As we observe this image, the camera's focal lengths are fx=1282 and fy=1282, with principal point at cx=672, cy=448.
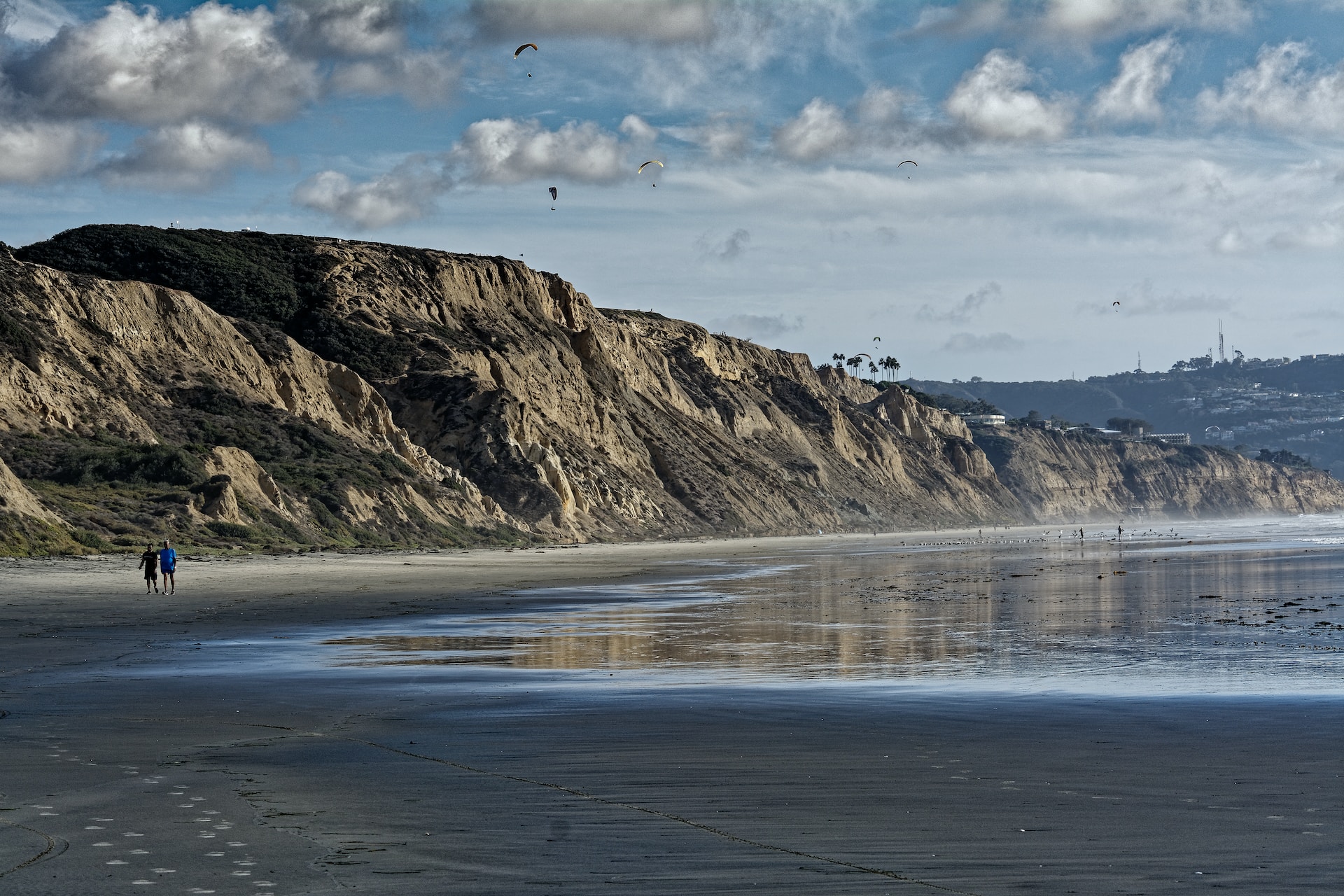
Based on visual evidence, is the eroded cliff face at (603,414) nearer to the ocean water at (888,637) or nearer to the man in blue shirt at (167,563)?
the ocean water at (888,637)

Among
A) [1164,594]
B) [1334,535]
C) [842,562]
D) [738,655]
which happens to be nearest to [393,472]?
[842,562]

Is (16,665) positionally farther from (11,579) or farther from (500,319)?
(500,319)

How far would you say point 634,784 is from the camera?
357 inches

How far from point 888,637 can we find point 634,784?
13277mm

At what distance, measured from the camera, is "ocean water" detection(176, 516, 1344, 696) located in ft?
52.2

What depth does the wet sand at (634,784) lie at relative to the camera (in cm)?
665

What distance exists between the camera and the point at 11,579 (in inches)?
1207

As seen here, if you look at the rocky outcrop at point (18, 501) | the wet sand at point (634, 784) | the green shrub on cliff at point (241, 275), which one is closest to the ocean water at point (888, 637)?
the wet sand at point (634, 784)

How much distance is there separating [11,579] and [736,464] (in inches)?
3084

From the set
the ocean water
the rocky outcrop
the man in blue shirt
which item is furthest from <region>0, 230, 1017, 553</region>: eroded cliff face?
the ocean water

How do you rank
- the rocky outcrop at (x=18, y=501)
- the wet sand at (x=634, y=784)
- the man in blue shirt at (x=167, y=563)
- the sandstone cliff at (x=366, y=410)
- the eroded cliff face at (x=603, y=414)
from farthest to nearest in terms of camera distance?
the eroded cliff face at (x=603, y=414) < the sandstone cliff at (x=366, y=410) < the rocky outcrop at (x=18, y=501) < the man in blue shirt at (x=167, y=563) < the wet sand at (x=634, y=784)

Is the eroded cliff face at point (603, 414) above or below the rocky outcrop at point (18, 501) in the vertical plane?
above

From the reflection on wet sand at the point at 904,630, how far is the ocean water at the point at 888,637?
0.21 ft

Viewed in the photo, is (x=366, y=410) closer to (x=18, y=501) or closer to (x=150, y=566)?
(x=18, y=501)
